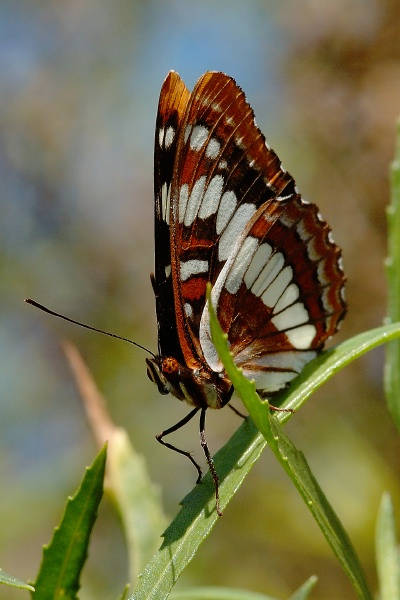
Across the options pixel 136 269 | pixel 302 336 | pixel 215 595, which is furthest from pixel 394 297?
pixel 136 269

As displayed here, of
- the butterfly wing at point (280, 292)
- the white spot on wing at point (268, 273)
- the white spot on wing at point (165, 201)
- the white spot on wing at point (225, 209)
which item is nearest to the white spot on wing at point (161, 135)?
the white spot on wing at point (165, 201)

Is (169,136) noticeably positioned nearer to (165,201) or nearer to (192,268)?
(165,201)

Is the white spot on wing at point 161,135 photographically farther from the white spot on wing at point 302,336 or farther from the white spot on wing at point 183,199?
the white spot on wing at point 302,336

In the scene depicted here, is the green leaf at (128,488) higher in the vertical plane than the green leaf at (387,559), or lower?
higher

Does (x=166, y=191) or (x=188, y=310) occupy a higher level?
(x=166, y=191)

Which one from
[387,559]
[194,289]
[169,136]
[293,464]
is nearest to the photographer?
[293,464]

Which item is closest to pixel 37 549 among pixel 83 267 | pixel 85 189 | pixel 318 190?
pixel 83 267
